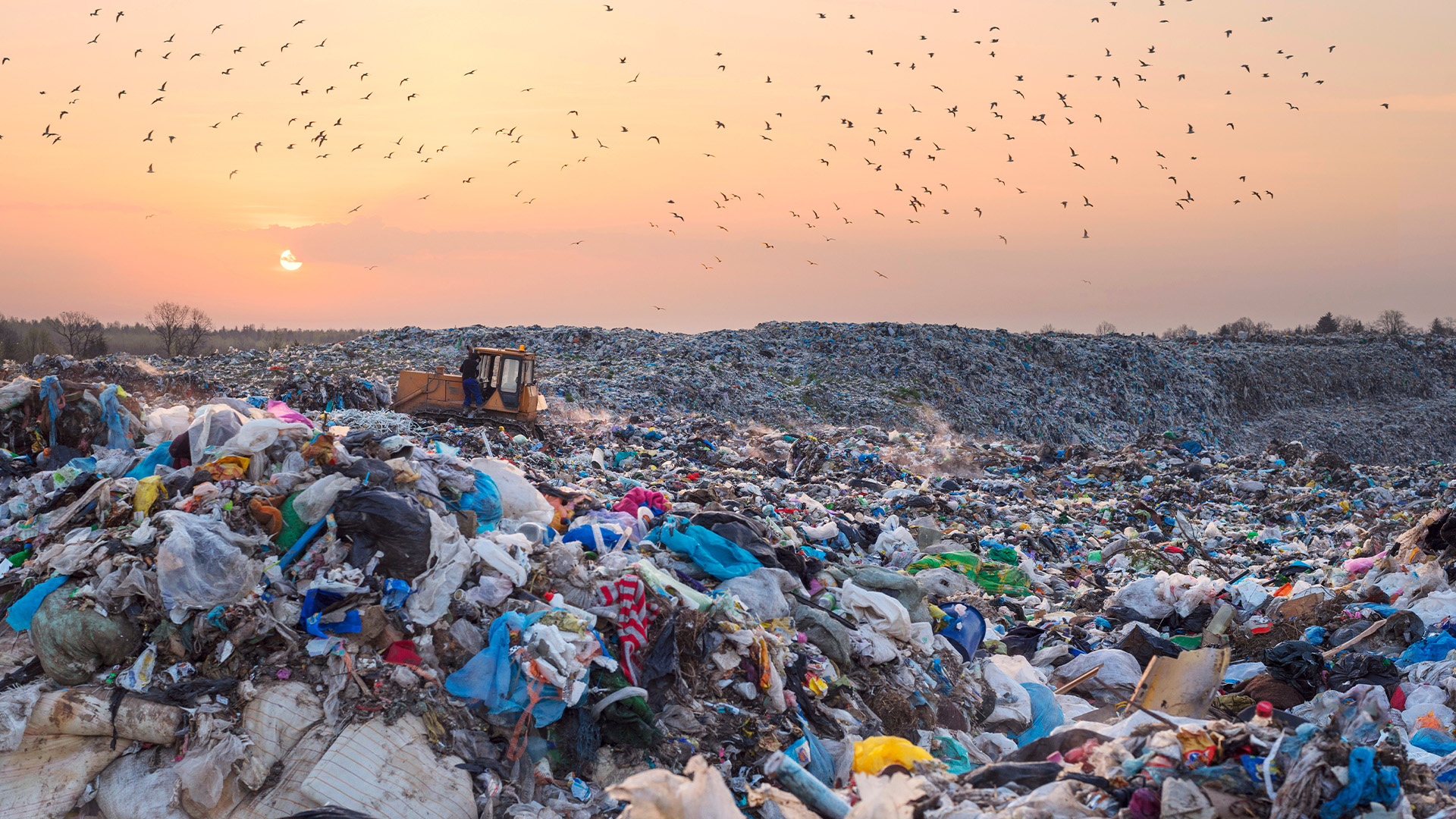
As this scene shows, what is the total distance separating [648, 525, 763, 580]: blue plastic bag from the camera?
5.34m

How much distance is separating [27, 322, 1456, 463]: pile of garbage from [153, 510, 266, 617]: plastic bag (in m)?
Answer: 14.4

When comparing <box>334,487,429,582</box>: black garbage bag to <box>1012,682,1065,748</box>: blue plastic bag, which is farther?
<box>1012,682,1065,748</box>: blue plastic bag

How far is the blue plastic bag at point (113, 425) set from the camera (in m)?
5.85

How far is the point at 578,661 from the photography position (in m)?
4.03

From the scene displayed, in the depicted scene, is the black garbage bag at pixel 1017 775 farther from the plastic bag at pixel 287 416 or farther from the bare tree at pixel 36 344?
the bare tree at pixel 36 344

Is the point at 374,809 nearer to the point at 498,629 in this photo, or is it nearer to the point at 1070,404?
the point at 498,629

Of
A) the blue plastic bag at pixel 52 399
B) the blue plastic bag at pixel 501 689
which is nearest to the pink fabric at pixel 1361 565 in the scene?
the blue plastic bag at pixel 501 689

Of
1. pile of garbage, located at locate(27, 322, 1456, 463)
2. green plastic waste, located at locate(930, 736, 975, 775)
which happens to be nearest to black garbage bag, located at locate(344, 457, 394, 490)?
green plastic waste, located at locate(930, 736, 975, 775)

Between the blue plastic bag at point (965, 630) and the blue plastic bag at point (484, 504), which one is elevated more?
the blue plastic bag at point (484, 504)

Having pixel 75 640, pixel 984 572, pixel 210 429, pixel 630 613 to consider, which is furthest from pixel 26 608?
pixel 984 572

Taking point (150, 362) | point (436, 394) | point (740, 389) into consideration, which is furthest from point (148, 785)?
point (150, 362)

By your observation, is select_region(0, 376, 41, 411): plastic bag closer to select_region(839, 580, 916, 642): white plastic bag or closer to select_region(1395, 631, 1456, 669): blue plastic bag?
select_region(839, 580, 916, 642): white plastic bag

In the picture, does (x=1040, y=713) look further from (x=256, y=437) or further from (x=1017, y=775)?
(x=256, y=437)

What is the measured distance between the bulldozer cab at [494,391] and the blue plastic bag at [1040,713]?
32.6 ft
